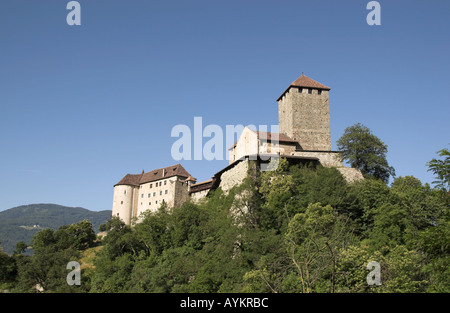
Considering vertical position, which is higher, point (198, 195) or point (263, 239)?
point (198, 195)

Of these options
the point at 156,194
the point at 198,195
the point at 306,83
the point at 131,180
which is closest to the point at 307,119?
the point at 306,83

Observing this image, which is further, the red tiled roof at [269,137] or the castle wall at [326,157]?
the red tiled roof at [269,137]

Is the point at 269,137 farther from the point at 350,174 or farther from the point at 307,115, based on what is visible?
the point at 350,174

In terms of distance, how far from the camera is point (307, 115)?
165 ft

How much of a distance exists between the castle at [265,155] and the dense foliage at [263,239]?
8.24ft

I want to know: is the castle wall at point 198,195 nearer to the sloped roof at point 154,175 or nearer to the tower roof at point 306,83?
the sloped roof at point 154,175

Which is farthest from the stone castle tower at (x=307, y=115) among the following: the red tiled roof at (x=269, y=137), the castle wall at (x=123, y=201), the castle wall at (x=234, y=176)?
the castle wall at (x=123, y=201)

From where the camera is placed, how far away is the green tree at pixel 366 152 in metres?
45.0

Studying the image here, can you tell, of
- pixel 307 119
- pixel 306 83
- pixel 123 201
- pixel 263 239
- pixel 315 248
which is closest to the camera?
pixel 315 248

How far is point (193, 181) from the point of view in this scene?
57594 mm

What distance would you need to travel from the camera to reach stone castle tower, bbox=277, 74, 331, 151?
49188mm

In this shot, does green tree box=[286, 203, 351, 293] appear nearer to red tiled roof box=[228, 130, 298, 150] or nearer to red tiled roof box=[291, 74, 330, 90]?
red tiled roof box=[228, 130, 298, 150]

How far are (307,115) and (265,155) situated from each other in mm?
11527
